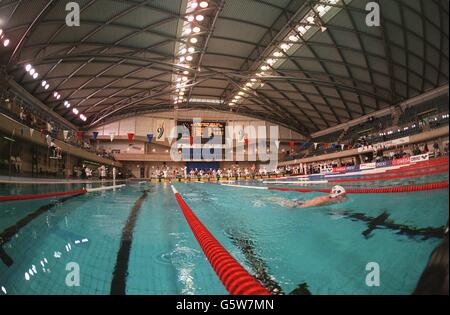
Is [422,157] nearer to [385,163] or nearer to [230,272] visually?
[230,272]

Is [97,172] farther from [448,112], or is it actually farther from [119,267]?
[448,112]

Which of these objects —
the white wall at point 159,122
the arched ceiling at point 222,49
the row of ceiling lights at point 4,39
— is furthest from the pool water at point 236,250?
the white wall at point 159,122

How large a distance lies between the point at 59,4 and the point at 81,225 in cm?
1385

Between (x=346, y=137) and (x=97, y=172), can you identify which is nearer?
(x=97, y=172)

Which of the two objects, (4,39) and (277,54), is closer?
(4,39)

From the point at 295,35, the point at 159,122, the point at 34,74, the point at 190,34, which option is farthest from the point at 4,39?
the point at 159,122

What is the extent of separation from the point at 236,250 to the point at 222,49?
20.2 meters

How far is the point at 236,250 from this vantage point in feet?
10.9

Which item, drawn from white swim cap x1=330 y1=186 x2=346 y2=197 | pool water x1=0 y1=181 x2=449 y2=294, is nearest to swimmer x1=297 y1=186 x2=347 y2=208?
white swim cap x1=330 y1=186 x2=346 y2=197

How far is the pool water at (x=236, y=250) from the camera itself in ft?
7.00

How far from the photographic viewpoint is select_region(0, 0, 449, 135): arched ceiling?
47.9 ft

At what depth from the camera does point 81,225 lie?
15.2 feet
